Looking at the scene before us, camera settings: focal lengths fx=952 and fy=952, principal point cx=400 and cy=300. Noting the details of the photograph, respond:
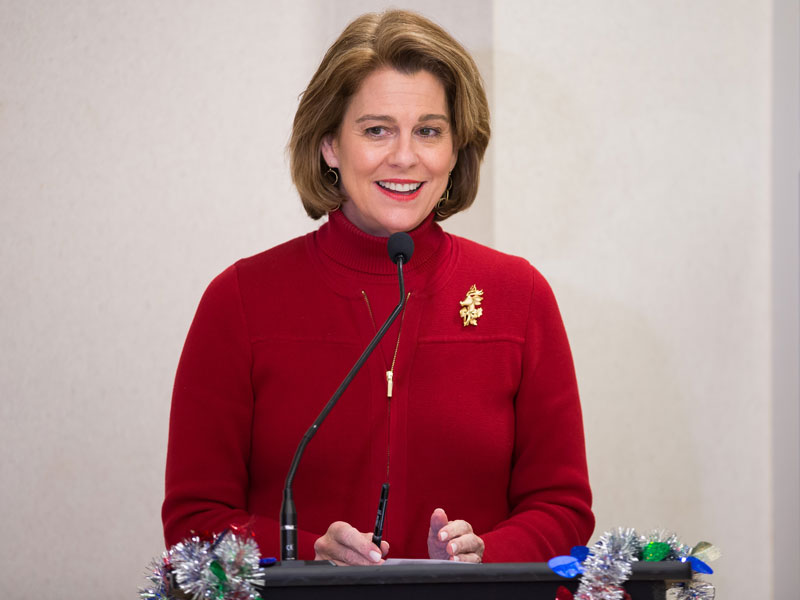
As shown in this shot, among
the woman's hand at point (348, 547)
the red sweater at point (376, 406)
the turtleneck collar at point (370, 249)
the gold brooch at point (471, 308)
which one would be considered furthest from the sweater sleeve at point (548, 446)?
the woman's hand at point (348, 547)

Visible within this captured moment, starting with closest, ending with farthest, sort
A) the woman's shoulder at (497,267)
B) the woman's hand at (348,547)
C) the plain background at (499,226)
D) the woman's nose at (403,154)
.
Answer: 1. the woman's hand at (348,547)
2. the woman's nose at (403,154)
3. the woman's shoulder at (497,267)
4. the plain background at (499,226)

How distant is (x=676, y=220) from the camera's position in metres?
2.75

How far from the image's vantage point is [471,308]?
6.10 feet

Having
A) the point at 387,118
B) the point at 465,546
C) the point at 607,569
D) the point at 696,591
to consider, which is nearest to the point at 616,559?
the point at 607,569

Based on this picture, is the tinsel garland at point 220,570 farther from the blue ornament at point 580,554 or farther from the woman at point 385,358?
the woman at point 385,358

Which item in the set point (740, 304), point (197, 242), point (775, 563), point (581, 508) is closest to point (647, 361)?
point (740, 304)

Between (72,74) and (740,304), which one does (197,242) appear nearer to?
(72,74)

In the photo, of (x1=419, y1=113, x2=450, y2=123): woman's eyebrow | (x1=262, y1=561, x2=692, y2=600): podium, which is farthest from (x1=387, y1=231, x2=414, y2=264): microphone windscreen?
(x1=262, y1=561, x2=692, y2=600): podium

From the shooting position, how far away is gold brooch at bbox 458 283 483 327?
1853 mm

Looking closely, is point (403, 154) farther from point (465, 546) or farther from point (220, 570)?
point (220, 570)

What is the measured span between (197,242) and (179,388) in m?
0.93

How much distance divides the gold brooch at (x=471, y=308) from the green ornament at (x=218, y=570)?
908 millimetres

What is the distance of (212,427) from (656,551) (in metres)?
0.90

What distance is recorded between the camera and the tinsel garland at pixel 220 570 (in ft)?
3.38
